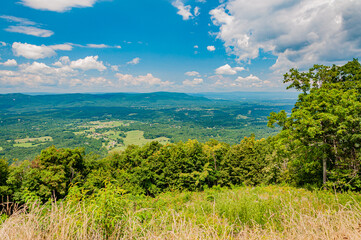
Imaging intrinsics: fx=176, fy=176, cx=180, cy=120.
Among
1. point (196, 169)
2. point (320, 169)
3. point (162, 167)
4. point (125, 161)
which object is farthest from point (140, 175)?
point (320, 169)

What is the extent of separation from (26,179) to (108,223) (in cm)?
2060

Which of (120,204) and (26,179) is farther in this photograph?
(26,179)

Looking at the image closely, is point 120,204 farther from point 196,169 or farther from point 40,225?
point 196,169

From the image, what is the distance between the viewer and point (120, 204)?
3801 mm

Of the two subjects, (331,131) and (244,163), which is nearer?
(331,131)

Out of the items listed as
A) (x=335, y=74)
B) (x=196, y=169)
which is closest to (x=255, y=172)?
(x=196, y=169)

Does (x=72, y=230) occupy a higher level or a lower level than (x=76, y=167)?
higher

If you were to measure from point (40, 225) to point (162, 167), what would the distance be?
72.5 feet

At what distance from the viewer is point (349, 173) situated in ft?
37.9

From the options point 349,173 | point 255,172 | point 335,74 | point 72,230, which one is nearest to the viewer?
point 72,230

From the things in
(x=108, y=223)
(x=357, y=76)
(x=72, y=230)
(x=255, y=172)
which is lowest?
(x=255, y=172)

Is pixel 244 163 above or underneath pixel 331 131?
underneath

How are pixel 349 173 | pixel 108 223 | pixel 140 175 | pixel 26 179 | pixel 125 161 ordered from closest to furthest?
1. pixel 108 223
2. pixel 349 173
3. pixel 26 179
4. pixel 140 175
5. pixel 125 161

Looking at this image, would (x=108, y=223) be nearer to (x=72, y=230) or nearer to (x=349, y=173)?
(x=72, y=230)
